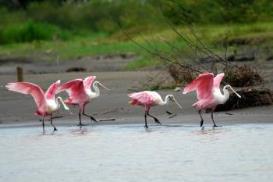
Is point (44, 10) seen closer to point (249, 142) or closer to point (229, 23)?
point (229, 23)

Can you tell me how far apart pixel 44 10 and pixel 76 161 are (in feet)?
112

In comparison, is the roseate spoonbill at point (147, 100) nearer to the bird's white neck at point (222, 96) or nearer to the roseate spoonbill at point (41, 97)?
the bird's white neck at point (222, 96)

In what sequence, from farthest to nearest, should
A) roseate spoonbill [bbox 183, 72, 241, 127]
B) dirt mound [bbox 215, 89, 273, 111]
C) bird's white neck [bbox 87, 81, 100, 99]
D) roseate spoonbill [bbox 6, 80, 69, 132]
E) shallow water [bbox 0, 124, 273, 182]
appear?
1. bird's white neck [bbox 87, 81, 100, 99]
2. dirt mound [bbox 215, 89, 273, 111]
3. roseate spoonbill [bbox 6, 80, 69, 132]
4. roseate spoonbill [bbox 183, 72, 241, 127]
5. shallow water [bbox 0, 124, 273, 182]

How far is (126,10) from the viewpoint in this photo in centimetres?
3819

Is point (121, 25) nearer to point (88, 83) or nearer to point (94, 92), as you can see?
point (88, 83)

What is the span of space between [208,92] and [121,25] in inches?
784

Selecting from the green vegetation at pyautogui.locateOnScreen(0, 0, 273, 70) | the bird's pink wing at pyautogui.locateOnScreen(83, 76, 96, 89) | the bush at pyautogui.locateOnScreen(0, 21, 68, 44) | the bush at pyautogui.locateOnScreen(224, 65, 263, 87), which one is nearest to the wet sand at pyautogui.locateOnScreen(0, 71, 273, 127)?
the bird's pink wing at pyautogui.locateOnScreen(83, 76, 96, 89)

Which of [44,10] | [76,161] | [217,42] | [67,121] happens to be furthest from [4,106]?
[44,10]

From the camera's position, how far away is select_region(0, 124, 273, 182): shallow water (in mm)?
12570

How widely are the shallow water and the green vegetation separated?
4.73 m

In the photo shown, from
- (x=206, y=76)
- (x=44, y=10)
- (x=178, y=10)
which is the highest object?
(x=44, y=10)

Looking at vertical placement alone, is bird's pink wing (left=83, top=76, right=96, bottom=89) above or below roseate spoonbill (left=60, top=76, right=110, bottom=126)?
above

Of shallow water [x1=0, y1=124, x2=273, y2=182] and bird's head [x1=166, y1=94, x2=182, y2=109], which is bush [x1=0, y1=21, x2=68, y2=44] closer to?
bird's head [x1=166, y1=94, x2=182, y2=109]

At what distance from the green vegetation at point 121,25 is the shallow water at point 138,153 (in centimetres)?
473
